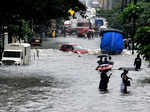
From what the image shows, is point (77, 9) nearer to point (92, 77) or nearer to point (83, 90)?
point (92, 77)

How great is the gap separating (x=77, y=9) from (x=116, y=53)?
21.3 meters

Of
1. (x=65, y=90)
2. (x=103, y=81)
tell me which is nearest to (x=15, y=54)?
(x=65, y=90)

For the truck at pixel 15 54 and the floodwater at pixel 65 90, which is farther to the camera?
the truck at pixel 15 54

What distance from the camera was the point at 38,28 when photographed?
92500 mm

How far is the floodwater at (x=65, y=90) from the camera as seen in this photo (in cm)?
2358

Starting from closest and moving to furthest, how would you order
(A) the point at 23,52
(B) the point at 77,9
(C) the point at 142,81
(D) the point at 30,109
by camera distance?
1. (D) the point at 30,109
2. (C) the point at 142,81
3. (B) the point at 77,9
4. (A) the point at 23,52

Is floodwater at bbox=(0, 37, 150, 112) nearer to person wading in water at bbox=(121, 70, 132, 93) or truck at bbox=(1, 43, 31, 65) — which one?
person wading in water at bbox=(121, 70, 132, 93)

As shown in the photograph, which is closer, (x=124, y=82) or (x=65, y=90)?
(x=124, y=82)

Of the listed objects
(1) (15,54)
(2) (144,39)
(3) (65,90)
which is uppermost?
(2) (144,39)

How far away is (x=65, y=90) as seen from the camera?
97.8ft

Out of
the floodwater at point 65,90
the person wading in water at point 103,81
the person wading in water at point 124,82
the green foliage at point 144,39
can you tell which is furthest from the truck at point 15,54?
the person wading in water at point 124,82

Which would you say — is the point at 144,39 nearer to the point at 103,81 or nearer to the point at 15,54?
the point at 103,81

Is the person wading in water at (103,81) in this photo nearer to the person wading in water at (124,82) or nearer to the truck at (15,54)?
the person wading in water at (124,82)

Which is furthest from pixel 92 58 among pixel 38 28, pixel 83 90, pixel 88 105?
pixel 38 28
